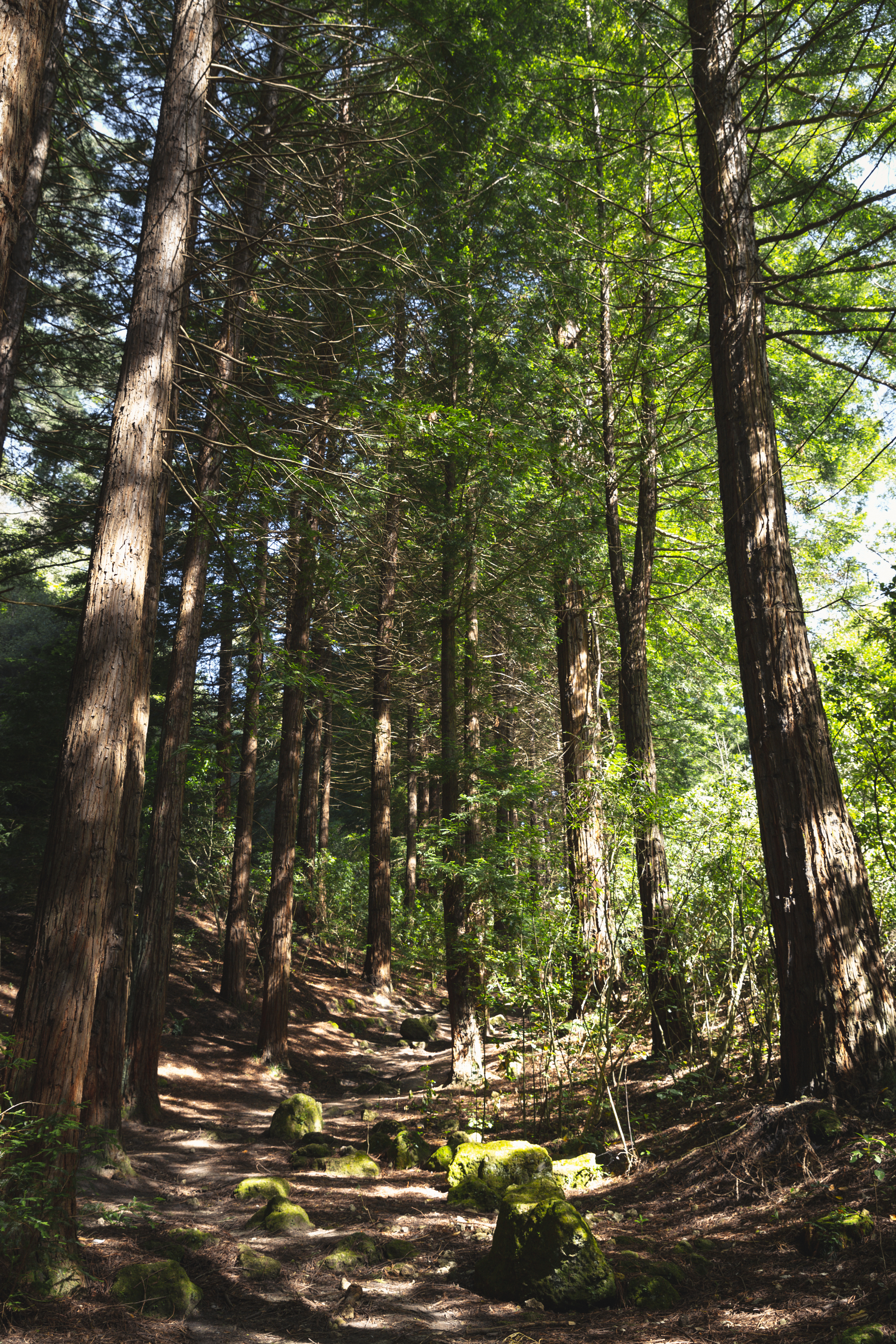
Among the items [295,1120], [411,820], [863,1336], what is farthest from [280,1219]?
[411,820]

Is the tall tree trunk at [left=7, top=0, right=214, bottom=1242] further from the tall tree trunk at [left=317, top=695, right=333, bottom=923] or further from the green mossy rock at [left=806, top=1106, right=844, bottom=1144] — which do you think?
the tall tree trunk at [left=317, top=695, right=333, bottom=923]

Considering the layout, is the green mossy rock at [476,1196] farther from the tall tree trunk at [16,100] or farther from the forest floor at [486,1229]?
the tall tree trunk at [16,100]

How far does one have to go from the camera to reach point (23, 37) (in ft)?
12.2

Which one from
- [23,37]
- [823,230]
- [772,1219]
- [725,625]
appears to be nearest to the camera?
[23,37]

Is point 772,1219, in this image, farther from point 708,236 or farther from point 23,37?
point 23,37

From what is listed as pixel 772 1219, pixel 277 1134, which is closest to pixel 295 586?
pixel 277 1134

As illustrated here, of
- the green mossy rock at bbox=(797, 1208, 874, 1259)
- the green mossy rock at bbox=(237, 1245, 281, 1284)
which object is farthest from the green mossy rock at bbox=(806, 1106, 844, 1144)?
→ the green mossy rock at bbox=(237, 1245, 281, 1284)

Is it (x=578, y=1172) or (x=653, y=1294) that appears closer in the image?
(x=653, y=1294)

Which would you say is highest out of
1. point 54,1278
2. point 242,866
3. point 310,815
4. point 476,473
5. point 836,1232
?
point 476,473

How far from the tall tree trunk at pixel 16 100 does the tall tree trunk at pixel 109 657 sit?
0.05 m

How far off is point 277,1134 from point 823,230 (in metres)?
12.6

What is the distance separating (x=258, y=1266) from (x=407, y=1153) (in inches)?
114

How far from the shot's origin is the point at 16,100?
145 inches

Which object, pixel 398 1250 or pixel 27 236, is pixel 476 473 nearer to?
pixel 27 236
